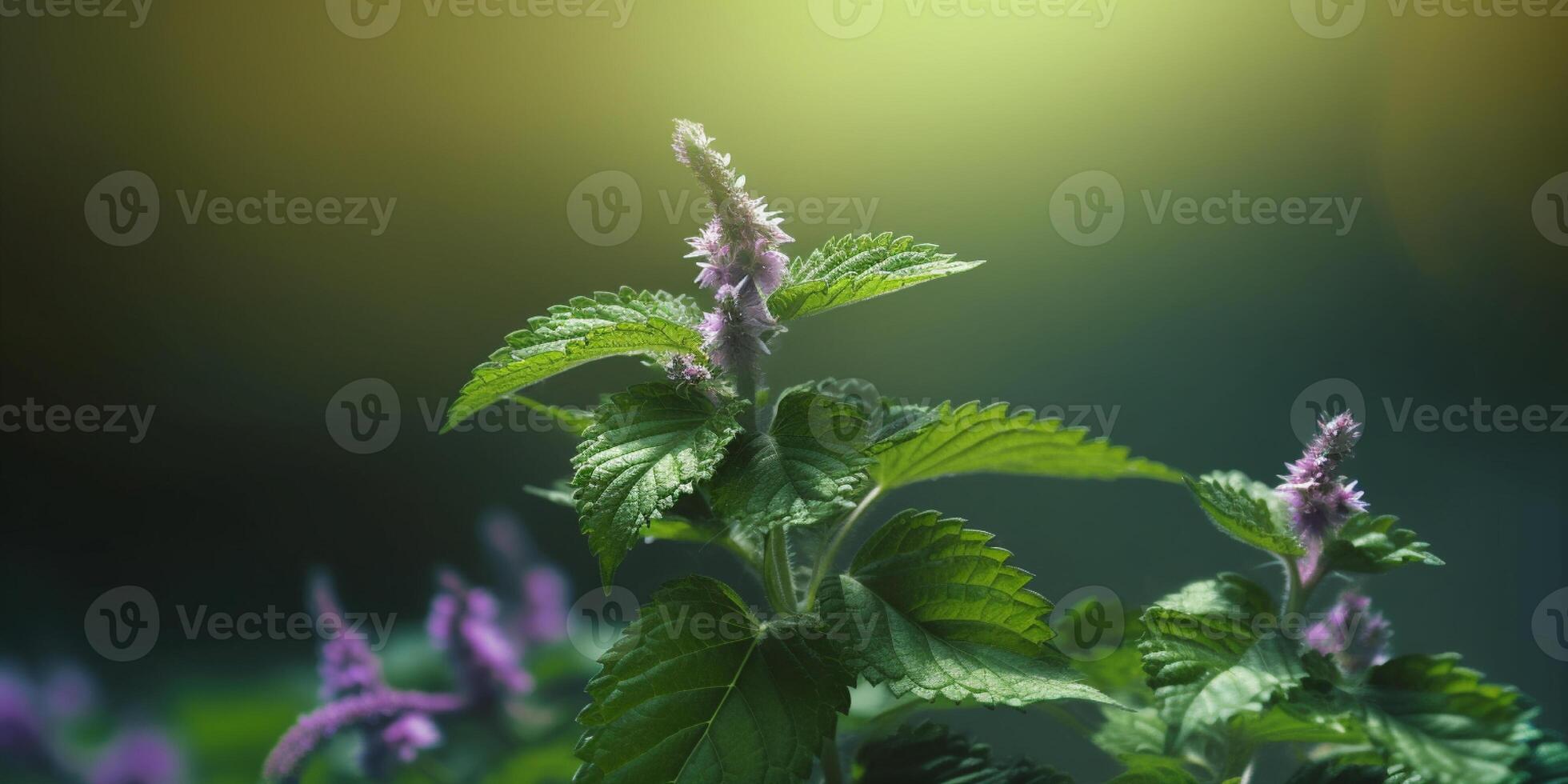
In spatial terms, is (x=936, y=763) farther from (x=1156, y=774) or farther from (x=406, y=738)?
(x=406, y=738)

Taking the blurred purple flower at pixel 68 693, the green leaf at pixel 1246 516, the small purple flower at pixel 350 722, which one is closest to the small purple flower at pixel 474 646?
the small purple flower at pixel 350 722

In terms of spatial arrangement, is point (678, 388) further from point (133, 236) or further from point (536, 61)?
point (133, 236)

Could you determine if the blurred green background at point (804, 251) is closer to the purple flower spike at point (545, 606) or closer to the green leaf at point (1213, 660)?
the purple flower spike at point (545, 606)

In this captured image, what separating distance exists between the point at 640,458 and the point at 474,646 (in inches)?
28.2

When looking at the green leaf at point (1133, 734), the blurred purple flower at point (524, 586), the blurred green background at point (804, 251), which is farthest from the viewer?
the blurred purple flower at point (524, 586)

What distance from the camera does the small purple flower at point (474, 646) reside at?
44.9 inches

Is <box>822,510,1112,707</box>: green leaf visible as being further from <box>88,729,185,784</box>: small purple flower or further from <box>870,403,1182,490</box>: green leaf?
<box>88,729,185,784</box>: small purple flower

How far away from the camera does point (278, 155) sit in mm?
1192

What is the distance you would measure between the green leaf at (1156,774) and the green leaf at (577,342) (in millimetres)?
373

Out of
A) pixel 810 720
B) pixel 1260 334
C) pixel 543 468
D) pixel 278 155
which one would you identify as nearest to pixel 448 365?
pixel 543 468

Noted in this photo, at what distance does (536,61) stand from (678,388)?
2.41 ft

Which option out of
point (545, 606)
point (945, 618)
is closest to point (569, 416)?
point (945, 618)

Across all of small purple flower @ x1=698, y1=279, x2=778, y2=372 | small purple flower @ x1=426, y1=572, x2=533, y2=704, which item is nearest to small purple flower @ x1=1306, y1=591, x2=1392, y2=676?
small purple flower @ x1=698, y1=279, x2=778, y2=372

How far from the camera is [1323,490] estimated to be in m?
0.60
